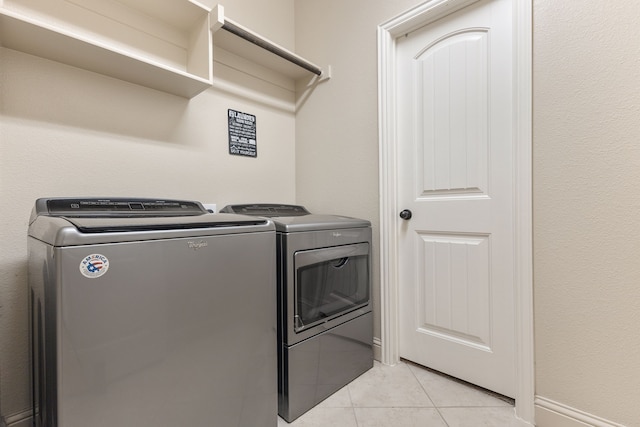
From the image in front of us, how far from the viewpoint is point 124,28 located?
4.54 ft

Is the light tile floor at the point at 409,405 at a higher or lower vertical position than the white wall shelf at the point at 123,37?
lower

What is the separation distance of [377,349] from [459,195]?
101 cm

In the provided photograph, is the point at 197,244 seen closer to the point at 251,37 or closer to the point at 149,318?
the point at 149,318

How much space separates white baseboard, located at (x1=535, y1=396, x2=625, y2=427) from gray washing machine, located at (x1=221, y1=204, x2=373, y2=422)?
0.77 metres

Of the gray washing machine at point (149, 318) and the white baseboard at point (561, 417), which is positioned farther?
Answer: the white baseboard at point (561, 417)

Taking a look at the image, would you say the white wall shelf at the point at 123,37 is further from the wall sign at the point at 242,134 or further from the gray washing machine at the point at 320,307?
the gray washing machine at the point at 320,307

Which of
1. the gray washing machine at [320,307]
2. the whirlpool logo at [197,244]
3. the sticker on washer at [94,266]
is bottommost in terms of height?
the gray washing machine at [320,307]

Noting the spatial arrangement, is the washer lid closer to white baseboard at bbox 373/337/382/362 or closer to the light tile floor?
the light tile floor

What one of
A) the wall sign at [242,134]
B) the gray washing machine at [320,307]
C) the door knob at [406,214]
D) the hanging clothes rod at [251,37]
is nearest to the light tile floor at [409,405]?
the gray washing machine at [320,307]

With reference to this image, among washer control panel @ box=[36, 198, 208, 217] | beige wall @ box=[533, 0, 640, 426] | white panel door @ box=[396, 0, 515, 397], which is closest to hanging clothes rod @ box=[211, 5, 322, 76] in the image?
white panel door @ box=[396, 0, 515, 397]

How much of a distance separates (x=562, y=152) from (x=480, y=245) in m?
0.52

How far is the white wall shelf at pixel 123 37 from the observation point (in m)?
1.08

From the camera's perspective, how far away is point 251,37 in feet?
5.29

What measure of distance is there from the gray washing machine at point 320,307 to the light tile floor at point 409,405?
0.07 meters
